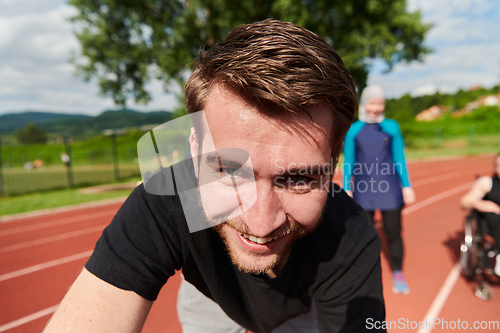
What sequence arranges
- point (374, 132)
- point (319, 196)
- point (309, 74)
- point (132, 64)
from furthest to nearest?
point (132, 64) < point (374, 132) < point (319, 196) < point (309, 74)

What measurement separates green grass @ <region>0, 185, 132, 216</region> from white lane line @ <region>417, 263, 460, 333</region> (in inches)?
362

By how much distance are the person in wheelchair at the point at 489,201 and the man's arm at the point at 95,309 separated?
3.17 meters

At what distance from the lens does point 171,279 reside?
3.74 meters

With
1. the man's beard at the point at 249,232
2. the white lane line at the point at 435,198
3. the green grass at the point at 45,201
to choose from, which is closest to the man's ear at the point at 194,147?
the man's beard at the point at 249,232

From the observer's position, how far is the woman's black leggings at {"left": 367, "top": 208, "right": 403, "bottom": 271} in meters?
3.19

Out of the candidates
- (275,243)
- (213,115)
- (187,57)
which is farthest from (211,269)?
(187,57)

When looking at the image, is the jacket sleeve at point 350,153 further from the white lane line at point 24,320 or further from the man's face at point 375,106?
the white lane line at point 24,320

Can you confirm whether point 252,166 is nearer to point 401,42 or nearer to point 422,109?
point 401,42

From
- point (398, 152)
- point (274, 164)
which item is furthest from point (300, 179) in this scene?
point (398, 152)

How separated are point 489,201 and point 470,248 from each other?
53 centimetres

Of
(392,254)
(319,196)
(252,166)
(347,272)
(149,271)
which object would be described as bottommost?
(392,254)

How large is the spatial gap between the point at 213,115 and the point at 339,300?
889mm

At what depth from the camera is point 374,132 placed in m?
3.16

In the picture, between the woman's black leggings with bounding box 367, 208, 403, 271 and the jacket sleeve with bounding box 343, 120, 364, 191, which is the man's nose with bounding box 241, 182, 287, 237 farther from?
the woman's black leggings with bounding box 367, 208, 403, 271
